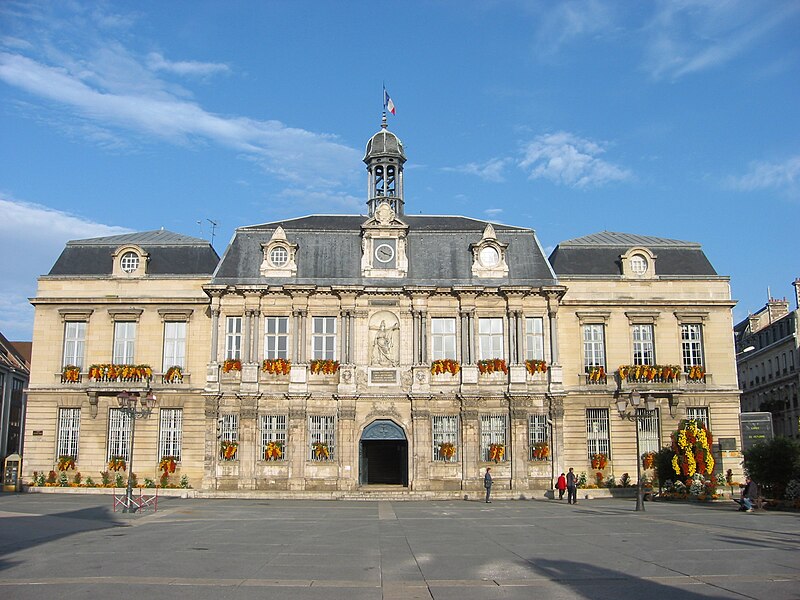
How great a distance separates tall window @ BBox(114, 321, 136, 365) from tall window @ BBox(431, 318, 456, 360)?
15.1 metres

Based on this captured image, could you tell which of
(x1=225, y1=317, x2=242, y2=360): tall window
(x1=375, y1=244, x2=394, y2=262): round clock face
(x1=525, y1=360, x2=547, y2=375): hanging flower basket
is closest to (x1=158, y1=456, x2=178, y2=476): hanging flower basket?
(x1=225, y1=317, x2=242, y2=360): tall window

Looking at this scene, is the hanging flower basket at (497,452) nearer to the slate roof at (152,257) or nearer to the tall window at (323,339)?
the tall window at (323,339)

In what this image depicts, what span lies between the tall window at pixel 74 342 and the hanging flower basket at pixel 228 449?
28.8 feet

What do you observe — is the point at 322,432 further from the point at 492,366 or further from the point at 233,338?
the point at 492,366

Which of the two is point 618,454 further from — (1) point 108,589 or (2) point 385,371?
(1) point 108,589

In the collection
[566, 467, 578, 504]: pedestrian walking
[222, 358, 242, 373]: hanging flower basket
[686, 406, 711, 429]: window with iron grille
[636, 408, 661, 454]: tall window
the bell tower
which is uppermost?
the bell tower

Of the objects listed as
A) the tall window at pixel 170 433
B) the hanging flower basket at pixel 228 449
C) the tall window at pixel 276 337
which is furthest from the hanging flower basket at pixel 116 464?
the tall window at pixel 276 337

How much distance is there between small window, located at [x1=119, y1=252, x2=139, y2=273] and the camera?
4278 cm

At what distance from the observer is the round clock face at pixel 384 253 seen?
41938mm

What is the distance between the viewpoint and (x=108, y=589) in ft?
44.9

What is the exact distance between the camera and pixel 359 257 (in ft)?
138

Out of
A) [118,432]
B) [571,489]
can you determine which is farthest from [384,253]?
[118,432]

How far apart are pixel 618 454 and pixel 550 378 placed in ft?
16.8

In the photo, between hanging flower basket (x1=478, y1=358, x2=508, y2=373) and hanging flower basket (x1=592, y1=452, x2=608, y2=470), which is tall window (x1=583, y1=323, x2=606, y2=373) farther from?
hanging flower basket (x1=592, y1=452, x2=608, y2=470)
